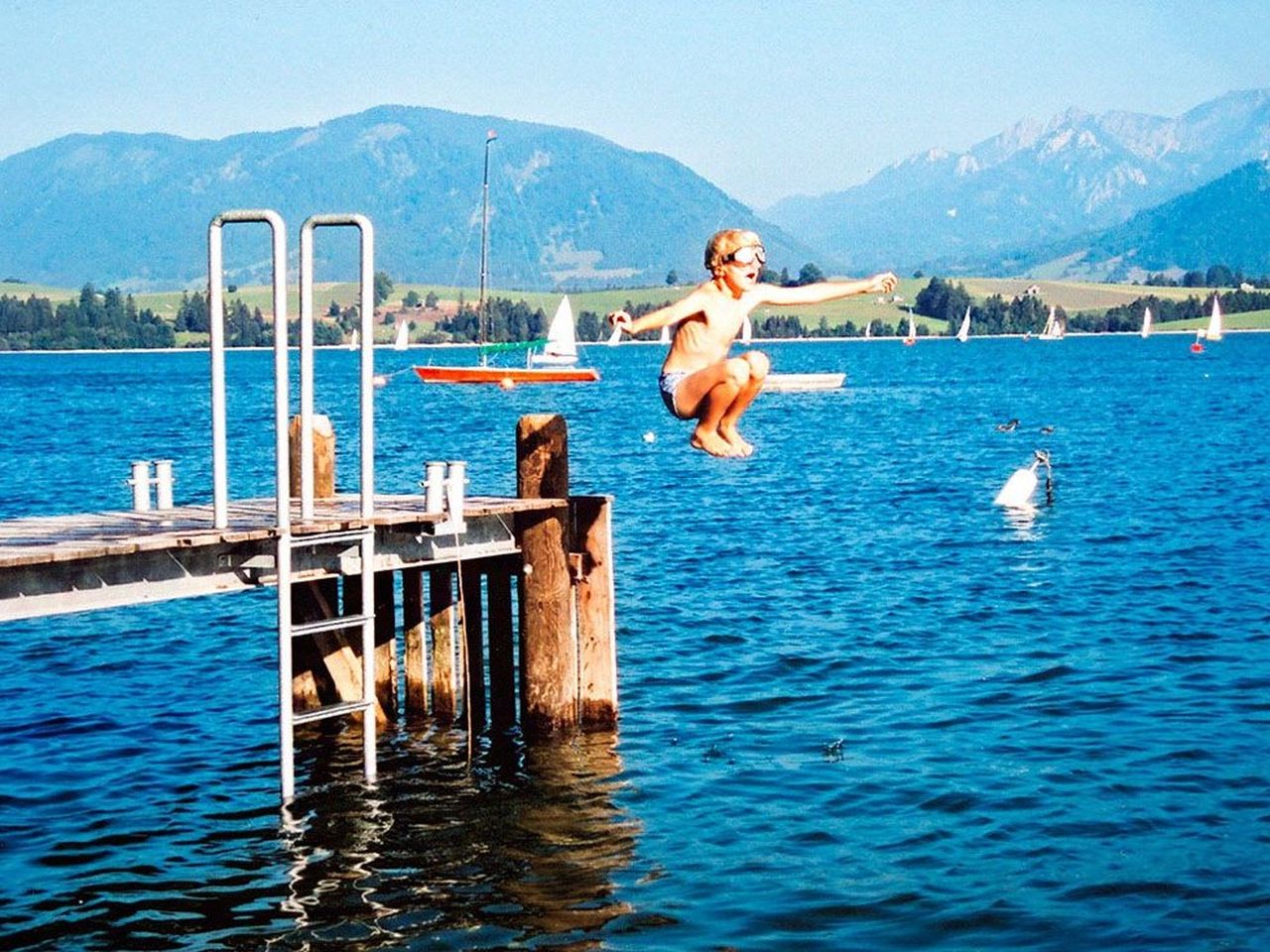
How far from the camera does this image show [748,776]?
2502 centimetres

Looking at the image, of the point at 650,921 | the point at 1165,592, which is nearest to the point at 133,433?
the point at 1165,592

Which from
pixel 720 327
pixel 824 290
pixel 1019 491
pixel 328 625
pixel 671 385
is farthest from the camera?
pixel 1019 491

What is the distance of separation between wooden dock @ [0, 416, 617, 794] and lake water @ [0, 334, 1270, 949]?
2.76ft

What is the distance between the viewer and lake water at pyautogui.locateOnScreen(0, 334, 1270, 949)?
19.7 metres

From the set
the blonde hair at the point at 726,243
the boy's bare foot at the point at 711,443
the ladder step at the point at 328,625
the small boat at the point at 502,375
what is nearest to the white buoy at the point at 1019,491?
the ladder step at the point at 328,625

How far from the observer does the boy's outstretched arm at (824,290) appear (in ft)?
34.5

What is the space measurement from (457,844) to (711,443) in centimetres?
1246

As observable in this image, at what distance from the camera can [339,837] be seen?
22344mm

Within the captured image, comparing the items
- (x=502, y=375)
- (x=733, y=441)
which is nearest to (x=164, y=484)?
(x=733, y=441)

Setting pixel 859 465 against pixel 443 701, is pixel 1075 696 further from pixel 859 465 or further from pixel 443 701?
pixel 859 465

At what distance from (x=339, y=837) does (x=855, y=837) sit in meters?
6.12

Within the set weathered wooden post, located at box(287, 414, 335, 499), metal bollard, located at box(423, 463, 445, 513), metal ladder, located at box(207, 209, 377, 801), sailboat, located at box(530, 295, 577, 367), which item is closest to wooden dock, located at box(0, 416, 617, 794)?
metal ladder, located at box(207, 209, 377, 801)

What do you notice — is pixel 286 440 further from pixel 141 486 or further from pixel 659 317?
pixel 659 317

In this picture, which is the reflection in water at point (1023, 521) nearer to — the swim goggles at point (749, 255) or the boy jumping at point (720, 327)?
the boy jumping at point (720, 327)
